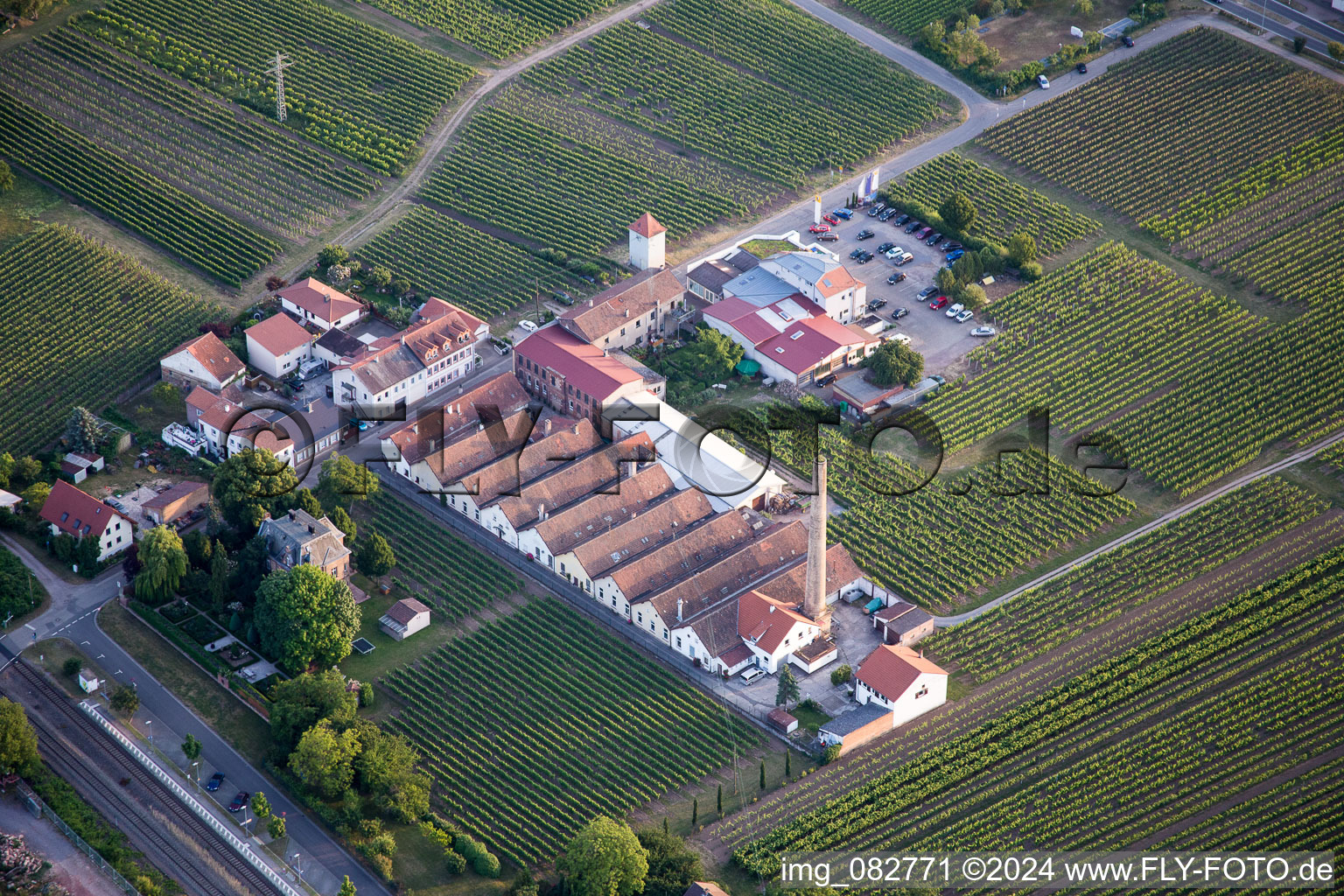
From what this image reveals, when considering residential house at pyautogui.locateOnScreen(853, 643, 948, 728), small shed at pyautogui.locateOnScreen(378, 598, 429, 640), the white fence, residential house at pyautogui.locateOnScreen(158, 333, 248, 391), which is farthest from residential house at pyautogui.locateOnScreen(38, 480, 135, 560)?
residential house at pyautogui.locateOnScreen(853, 643, 948, 728)

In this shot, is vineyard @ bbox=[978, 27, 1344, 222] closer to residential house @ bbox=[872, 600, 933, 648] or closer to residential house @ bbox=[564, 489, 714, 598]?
residential house @ bbox=[564, 489, 714, 598]

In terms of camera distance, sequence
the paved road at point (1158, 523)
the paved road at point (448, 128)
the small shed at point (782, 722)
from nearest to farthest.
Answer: the small shed at point (782, 722)
the paved road at point (1158, 523)
the paved road at point (448, 128)

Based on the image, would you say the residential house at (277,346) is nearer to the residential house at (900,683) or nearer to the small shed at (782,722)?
the small shed at (782,722)

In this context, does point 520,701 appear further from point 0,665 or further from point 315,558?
point 0,665

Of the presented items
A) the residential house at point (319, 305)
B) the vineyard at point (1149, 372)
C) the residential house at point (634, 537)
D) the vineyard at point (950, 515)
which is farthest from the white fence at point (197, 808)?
the vineyard at point (1149, 372)

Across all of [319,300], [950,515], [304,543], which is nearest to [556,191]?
[319,300]

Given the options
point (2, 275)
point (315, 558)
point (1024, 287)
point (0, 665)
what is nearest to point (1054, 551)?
point (1024, 287)
